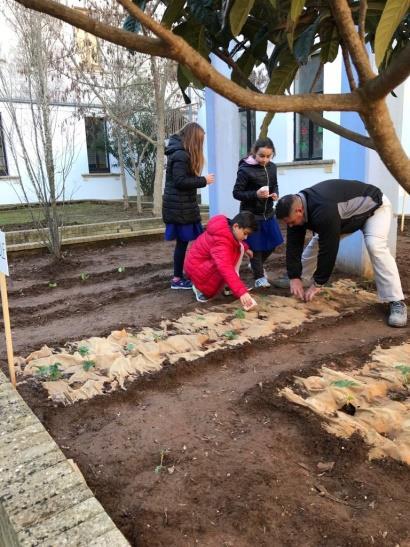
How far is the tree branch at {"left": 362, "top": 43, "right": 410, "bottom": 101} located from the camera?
1229mm

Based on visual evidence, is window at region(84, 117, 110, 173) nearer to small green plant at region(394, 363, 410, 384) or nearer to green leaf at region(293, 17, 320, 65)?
small green plant at region(394, 363, 410, 384)

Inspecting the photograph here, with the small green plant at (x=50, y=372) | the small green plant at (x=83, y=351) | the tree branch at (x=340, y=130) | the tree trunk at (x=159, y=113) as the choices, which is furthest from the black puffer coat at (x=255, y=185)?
the tree trunk at (x=159, y=113)

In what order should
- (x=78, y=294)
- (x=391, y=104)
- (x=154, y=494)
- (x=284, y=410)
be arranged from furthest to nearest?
1. (x=78, y=294)
2. (x=391, y=104)
3. (x=284, y=410)
4. (x=154, y=494)

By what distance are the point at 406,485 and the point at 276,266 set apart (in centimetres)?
425

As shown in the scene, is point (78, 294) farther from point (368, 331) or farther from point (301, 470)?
point (301, 470)

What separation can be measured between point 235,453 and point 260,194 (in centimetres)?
289

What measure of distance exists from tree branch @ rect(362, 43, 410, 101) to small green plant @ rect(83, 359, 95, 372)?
2.53 meters

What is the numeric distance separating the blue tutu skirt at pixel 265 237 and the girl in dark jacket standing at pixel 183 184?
58cm

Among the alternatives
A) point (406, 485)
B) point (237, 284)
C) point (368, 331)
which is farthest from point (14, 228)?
point (406, 485)

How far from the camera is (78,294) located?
18.0 ft

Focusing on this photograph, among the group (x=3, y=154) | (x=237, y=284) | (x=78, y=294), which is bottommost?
(x=78, y=294)

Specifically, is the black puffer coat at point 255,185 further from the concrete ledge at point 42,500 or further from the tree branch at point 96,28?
the tree branch at point 96,28

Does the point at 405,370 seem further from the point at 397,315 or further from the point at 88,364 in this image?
the point at 88,364

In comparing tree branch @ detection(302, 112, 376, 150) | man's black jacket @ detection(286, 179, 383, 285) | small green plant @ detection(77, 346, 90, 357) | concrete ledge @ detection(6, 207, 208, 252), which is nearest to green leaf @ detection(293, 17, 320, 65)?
tree branch @ detection(302, 112, 376, 150)
